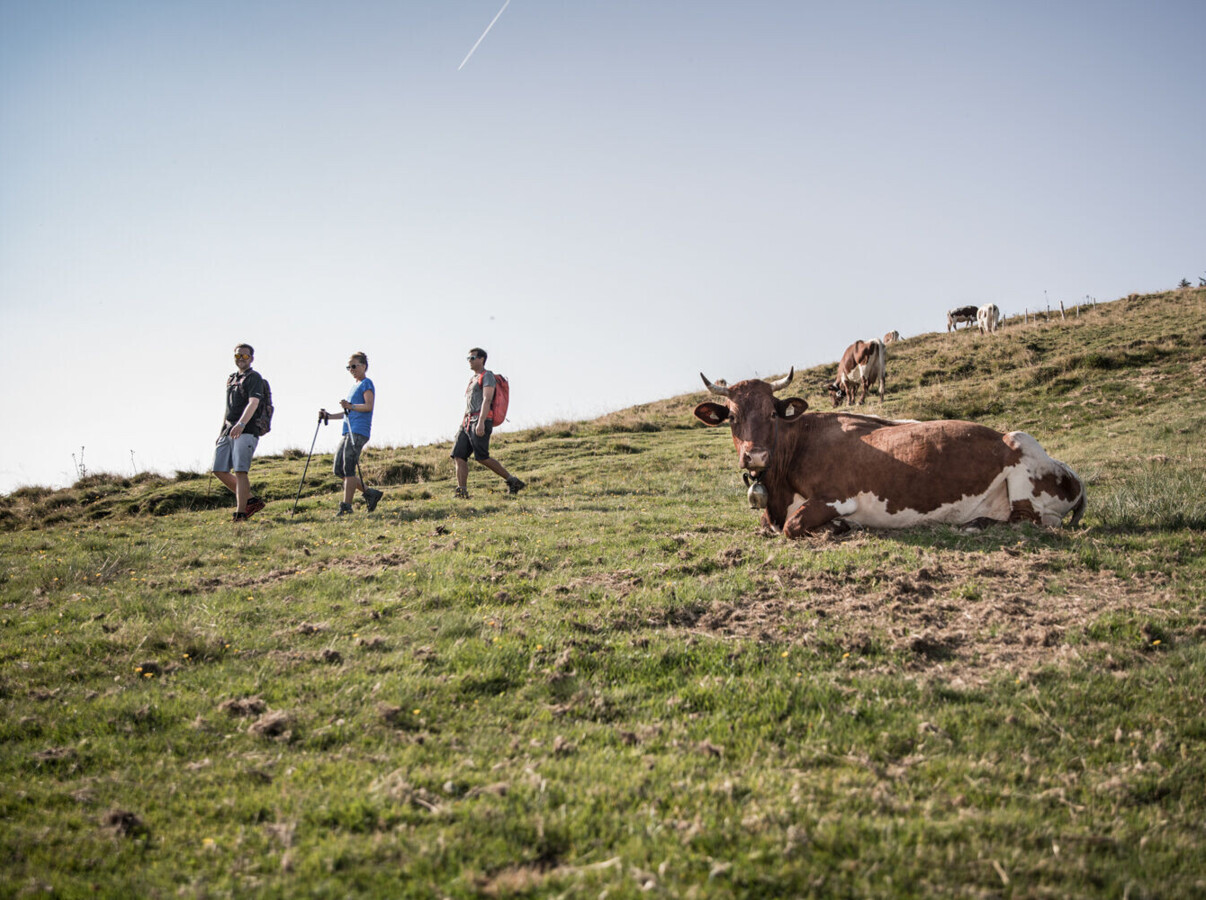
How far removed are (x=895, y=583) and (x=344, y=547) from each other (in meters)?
7.12

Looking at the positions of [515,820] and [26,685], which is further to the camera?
[26,685]

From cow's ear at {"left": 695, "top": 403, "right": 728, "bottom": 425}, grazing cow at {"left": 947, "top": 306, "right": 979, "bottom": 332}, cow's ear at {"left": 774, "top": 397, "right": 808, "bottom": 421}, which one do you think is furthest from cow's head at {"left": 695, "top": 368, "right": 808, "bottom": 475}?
grazing cow at {"left": 947, "top": 306, "right": 979, "bottom": 332}

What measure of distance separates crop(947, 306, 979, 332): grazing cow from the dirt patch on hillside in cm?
5637

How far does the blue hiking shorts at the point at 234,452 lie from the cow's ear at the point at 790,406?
8513 mm

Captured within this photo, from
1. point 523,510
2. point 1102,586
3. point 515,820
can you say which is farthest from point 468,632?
point 523,510

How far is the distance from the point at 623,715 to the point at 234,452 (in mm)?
10173

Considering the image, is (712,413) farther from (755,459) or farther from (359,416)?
(359,416)

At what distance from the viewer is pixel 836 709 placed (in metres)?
4.83

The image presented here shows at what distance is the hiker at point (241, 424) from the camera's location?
42.1 ft

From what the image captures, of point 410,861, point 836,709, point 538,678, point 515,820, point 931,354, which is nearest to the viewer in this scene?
point 410,861

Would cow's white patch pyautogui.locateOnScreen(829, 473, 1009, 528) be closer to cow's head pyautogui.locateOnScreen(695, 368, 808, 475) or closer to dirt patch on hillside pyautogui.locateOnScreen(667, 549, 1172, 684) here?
cow's head pyautogui.locateOnScreen(695, 368, 808, 475)

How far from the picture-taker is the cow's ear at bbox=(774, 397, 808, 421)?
9867 millimetres

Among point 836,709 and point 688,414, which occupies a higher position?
point 688,414

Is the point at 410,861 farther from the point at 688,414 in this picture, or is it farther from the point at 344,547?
the point at 688,414
